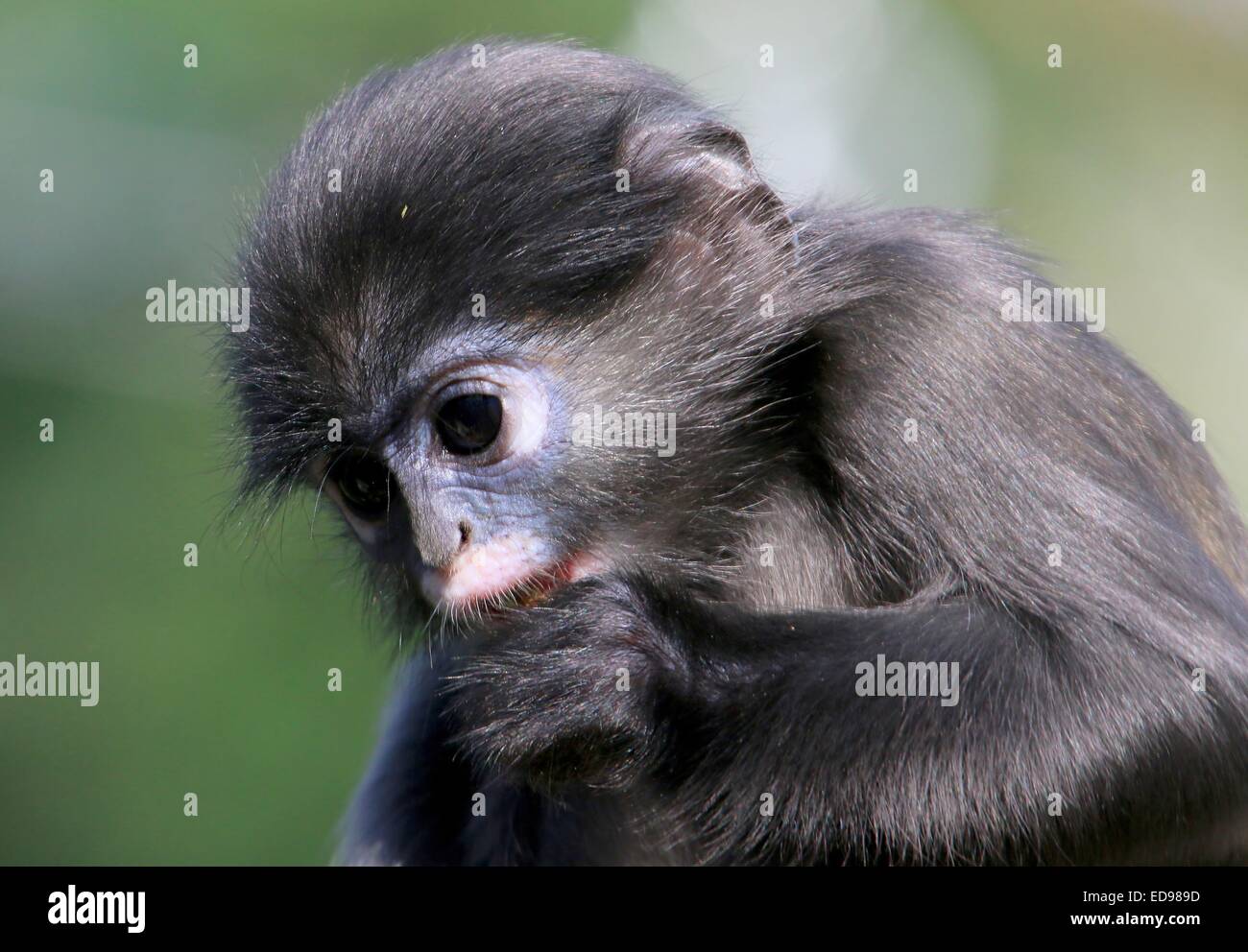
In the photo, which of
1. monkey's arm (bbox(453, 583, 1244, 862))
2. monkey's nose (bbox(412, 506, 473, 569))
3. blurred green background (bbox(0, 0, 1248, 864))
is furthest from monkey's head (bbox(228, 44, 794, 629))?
blurred green background (bbox(0, 0, 1248, 864))

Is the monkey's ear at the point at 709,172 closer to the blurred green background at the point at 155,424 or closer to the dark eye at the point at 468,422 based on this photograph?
the dark eye at the point at 468,422

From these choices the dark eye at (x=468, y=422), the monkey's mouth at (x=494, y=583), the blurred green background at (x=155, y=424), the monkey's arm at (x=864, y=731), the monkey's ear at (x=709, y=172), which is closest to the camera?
the monkey's arm at (x=864, y=731)

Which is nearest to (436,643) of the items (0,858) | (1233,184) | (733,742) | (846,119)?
(733,742)

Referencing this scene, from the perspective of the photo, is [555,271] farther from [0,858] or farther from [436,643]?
[0,858]

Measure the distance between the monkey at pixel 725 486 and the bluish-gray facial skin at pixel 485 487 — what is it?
12 millimetres

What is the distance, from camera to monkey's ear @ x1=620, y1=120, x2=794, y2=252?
16.9ft

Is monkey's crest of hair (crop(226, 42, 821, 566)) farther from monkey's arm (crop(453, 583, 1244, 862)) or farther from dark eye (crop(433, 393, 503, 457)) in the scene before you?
monkey's arm (crop(453, 583, 1244, 862))

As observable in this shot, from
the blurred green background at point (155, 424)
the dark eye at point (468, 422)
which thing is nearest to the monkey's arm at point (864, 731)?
the dark eye at point (468, 422)

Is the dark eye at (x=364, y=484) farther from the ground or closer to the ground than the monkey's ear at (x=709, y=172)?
closer to the ground

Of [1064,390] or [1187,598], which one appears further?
[1064,390]

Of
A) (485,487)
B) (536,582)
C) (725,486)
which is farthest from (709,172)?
(536,582)

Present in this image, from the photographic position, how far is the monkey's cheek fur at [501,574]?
15.6ft
